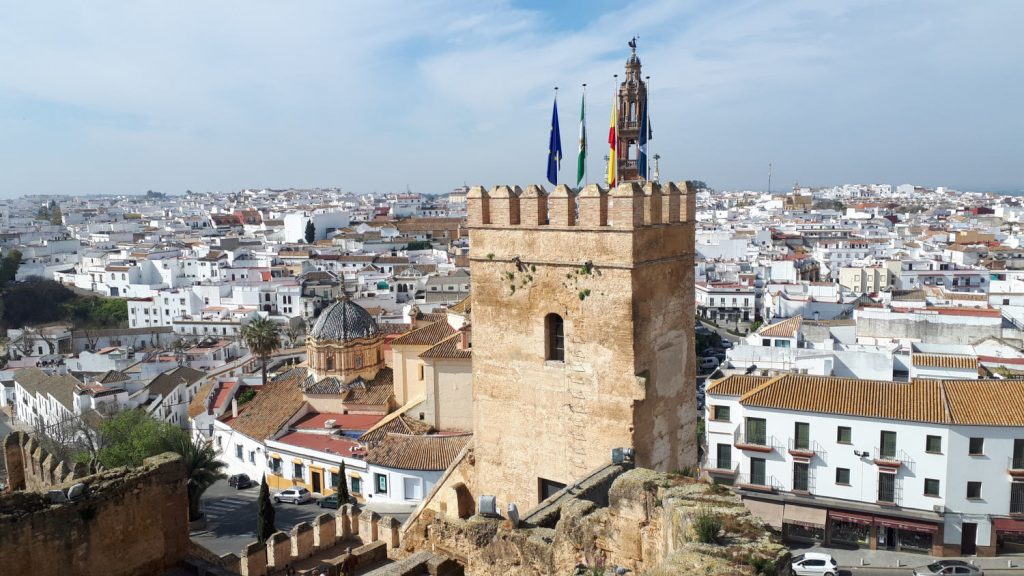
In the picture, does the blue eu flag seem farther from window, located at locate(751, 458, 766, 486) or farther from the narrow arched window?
window, located at locate(751, 458, 766, 486)

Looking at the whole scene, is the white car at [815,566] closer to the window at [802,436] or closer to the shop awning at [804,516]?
the shop awning at [804,516]

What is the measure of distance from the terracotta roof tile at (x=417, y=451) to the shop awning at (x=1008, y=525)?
1596cm

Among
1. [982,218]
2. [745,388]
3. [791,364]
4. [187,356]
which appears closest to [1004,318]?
[791,364]

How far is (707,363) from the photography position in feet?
152

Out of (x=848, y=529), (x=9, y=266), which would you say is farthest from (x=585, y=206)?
(x=9, y=266)

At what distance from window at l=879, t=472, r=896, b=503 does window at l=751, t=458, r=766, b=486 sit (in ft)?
11.0

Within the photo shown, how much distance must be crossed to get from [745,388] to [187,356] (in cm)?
3314

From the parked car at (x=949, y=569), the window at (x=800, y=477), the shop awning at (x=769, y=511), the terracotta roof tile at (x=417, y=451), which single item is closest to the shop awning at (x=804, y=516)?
the shop awning at (x=769, y=511)

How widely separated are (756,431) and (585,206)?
56.1 ft

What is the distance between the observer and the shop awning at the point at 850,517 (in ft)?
73.7

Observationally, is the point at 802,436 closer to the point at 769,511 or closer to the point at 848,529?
the point at 769,511

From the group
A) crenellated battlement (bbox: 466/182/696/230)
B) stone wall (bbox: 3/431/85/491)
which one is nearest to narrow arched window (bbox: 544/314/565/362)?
crenellated battlement (bbox: 466/182/696/230)

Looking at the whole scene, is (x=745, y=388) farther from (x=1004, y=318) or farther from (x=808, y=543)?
(x=1004, y=318)

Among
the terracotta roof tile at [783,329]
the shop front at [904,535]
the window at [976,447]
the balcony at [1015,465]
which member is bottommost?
the shop front at [904,535]
